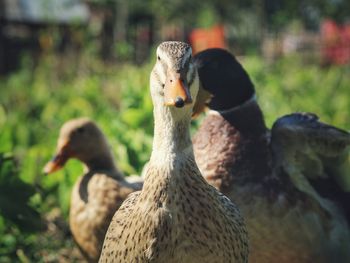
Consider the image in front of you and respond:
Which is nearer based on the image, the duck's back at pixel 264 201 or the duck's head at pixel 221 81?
the duck's back at pixel 264 201

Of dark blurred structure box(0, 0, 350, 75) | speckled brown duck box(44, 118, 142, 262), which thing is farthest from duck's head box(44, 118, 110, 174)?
dark blurred structure box(0, 0, 350, 75)

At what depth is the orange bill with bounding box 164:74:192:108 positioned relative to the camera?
1854 millimetres

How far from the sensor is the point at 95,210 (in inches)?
144

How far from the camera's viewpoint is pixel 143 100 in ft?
18.1

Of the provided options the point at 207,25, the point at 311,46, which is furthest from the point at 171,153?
the point at 311,46

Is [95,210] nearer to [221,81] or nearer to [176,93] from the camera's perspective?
[221,81]

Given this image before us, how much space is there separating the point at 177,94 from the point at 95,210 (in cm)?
190

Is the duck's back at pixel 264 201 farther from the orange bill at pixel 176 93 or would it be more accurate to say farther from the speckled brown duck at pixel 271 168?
the orange bill at pixel 176 93

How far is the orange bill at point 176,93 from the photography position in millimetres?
1854

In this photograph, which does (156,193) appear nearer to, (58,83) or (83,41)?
(58,83)

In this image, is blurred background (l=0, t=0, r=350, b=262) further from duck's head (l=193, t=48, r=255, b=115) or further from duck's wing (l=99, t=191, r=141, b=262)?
duck's wing (l=99, t=191, r=141, b=262)

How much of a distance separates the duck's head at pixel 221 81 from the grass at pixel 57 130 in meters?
1.08

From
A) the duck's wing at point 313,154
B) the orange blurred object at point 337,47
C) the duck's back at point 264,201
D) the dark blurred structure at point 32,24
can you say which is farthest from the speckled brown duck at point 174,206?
the orange blurred object at point 337,47

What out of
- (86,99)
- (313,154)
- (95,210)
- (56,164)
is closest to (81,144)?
(56,164)
